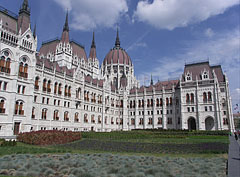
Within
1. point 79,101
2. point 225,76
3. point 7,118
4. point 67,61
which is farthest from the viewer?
point 67,61

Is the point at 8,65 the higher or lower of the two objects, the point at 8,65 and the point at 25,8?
the lower

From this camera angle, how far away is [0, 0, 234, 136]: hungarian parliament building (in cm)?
4228

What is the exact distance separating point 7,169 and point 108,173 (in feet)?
21.9

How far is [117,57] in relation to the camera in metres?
107

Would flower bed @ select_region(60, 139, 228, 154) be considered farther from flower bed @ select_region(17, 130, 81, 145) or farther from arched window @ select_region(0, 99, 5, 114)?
arched window @ select_region(0, 99, 5, 114)

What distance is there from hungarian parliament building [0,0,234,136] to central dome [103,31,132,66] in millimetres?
5839

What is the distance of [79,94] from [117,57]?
164 feet

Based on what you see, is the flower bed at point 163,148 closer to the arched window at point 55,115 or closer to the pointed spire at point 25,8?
the arched window at point 55,115

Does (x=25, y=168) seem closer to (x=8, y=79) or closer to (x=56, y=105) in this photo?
(x=8, y=79)

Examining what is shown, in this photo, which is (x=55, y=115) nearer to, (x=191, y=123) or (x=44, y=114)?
(x=44, y=114)

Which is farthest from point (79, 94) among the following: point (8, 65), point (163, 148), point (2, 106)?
point (163, 148)

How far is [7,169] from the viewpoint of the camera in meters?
12.7

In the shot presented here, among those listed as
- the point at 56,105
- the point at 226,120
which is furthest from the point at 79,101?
the point at 226,120

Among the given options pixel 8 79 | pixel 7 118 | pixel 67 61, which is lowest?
pixel 7 118
